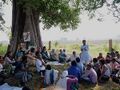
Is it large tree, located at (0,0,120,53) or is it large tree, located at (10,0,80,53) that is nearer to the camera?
large tree, located at (0,0,120,53)

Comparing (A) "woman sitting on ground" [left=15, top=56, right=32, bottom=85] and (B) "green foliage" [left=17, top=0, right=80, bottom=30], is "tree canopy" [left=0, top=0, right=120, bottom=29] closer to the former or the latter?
(B) "green foliage" [left=17, top=0, right=80, bottom=30]

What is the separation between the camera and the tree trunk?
102ft

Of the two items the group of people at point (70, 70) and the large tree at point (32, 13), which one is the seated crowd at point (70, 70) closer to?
the group of people at point (70, 70)

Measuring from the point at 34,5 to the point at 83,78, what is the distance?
9411mm

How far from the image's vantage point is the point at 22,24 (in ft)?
105

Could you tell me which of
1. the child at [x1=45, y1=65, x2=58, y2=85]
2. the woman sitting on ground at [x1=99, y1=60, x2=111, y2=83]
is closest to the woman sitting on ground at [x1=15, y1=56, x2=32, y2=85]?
the child at [x1=45, y1=65, x2=58, y2=85]

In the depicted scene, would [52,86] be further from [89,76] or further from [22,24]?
[22,24]

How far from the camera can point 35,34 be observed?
31.7 meters

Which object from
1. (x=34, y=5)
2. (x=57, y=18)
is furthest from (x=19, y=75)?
(x=57, y=18)

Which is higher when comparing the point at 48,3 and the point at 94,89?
the point at 48,3

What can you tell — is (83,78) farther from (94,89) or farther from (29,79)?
(29,79)

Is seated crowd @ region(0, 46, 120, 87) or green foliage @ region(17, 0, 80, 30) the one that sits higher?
green foliage @ region(17, 0, 80, 30)

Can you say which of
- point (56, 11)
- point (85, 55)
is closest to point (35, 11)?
point (56, 11)

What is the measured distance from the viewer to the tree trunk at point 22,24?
31.1 meters
